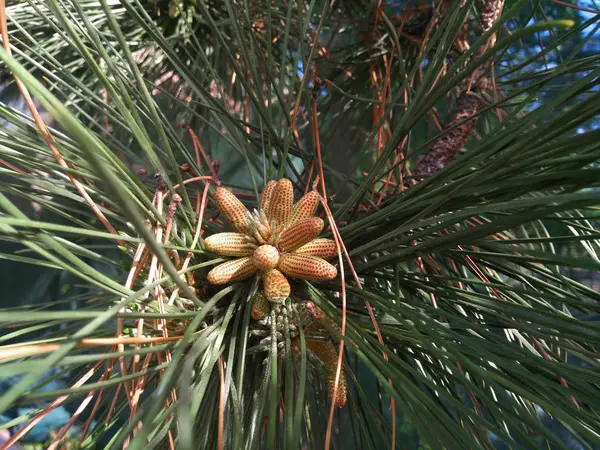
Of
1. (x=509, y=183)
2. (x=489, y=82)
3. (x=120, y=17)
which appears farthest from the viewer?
(x=120, y=17)

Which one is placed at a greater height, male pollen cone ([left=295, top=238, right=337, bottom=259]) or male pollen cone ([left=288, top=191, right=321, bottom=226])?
male pollen cone ([left=288, top=191, right=321, bottom=226])

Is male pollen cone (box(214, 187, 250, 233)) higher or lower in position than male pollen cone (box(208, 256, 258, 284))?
higher

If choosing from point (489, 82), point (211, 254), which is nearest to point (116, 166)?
point (211, 254)

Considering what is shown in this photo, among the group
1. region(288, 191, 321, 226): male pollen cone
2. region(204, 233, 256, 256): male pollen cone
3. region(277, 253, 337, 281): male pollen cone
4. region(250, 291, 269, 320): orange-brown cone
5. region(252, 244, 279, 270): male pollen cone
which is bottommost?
region(250, 291, 269, 320): orange-brown cone

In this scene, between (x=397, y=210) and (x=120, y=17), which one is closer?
(x=397, y=210)

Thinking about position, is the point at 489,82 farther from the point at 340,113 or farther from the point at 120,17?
the point at 120,17
